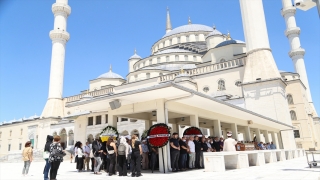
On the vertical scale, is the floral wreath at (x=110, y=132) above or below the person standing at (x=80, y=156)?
above

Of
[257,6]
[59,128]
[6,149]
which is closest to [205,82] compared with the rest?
[257,6]

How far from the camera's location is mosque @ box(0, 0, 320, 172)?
10.6m

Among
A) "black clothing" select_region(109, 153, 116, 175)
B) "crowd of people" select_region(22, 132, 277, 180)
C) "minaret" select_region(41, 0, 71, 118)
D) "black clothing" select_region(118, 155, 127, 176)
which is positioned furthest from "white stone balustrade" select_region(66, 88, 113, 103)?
"black clothing" select_region(118, 155, 127, 176)

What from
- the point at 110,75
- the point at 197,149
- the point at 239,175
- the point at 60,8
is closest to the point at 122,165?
the point at 197,149

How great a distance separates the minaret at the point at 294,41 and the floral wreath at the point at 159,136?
32.5 meters

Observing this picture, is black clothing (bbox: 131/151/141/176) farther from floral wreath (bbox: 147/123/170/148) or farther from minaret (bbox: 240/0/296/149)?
minaret (bbox: 240/0/296/149)

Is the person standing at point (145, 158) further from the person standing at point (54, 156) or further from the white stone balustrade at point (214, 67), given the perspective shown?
the white stone balustrade at point (214, 67)

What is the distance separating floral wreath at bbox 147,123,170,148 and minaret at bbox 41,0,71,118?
2691cm

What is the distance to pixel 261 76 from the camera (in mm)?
22641

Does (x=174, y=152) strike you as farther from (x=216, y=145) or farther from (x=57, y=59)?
(x=57, y=59)

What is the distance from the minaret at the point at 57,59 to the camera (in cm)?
3198

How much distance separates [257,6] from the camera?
24406 millimetres

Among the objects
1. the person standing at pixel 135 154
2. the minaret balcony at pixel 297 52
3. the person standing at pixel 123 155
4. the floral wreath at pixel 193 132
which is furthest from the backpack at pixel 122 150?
the minaret balcony at pixel 297 52

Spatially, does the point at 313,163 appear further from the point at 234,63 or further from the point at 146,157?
the point at 234,63
